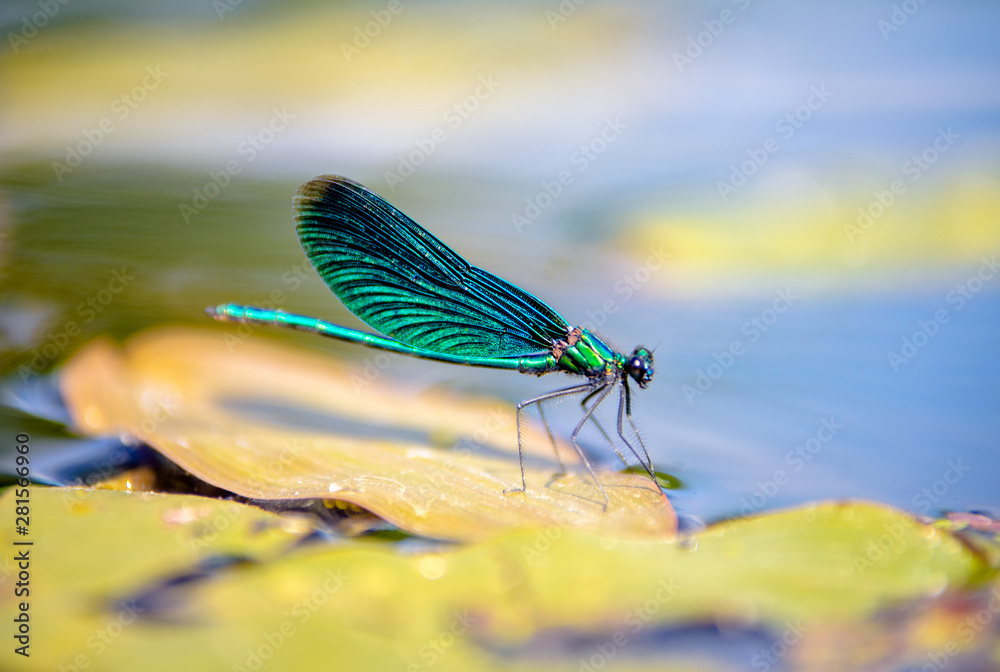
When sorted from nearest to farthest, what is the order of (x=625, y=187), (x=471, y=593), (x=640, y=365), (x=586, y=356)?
(x=471, y=593) → (x=640, y=365) → (x=586, y=356) → (x=625, y=187)

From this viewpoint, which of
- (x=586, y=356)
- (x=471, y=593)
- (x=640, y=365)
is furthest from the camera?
(x=586, y=356)

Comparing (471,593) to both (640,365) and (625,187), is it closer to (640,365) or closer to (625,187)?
(640,365)

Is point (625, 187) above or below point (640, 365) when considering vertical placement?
above

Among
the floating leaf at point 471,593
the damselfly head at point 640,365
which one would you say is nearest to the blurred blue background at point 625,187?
the damselfly head at point 640,365

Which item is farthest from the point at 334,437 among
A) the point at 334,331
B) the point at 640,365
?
the point at 640,365

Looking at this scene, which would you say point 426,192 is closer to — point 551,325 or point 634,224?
point 634,224

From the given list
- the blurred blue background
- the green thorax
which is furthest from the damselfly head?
the blurred blue background

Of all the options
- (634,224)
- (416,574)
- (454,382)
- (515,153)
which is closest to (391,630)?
(416,574)
